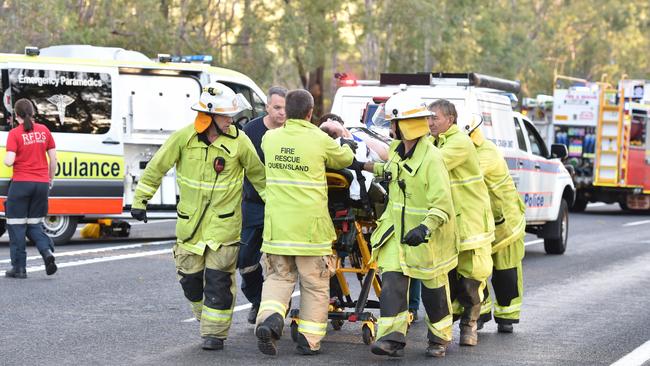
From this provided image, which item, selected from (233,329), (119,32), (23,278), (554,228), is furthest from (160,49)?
(233,329)

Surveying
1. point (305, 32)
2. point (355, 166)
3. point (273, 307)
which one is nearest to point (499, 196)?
point (355, 166)

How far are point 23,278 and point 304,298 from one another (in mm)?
4956

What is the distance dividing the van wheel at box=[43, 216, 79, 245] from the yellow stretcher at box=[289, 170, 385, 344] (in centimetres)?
765

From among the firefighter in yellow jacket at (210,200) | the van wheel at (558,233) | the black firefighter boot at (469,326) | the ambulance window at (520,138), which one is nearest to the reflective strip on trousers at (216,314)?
the firefighter in yellow jacket at (210,200)

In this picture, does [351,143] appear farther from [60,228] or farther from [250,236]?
[60,228]

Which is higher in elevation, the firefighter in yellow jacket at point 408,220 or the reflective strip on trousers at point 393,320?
the firefighter in yellow jacket at point 408,220

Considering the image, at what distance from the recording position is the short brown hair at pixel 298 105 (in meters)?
8.55

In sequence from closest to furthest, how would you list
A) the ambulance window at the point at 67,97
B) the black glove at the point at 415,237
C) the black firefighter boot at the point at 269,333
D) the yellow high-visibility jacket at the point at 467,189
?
the black glove at the point at 415,237
the black firefighter boot at the point at 269,333
the yellow high-visibility jacket at the point at 467,189
the ambulance window at the point at 67,97

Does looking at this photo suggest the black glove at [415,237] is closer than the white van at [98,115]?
Yes

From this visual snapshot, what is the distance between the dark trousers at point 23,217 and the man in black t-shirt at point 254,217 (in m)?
3.58

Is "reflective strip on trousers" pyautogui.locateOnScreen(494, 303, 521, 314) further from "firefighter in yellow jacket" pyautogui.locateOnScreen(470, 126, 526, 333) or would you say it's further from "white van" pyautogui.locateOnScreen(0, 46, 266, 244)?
"white van" pyautogui.locateOnScreen(0, 46, 266, 244)

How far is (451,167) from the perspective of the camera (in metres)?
9.15

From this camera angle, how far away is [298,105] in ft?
28.0

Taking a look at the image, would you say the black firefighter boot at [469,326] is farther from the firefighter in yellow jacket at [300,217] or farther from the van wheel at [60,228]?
the van wheel at [60,228]
